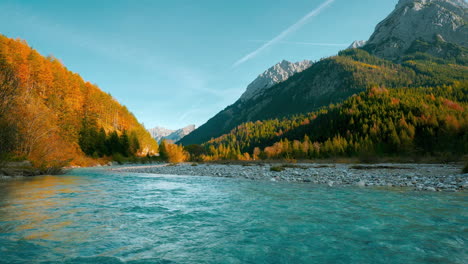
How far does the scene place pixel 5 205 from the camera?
941cm

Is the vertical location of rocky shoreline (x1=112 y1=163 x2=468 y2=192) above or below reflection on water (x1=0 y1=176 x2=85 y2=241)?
below

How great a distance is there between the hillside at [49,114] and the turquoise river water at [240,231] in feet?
49.3

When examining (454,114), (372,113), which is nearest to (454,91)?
(372,113)

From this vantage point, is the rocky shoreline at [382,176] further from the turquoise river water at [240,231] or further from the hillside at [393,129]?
the hillside at [393,129]

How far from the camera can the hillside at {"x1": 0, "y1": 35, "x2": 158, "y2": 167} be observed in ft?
67.1

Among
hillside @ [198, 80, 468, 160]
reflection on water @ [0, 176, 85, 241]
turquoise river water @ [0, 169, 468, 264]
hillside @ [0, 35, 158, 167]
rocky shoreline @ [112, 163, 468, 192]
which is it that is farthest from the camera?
hillside @ [198, 80, 468, 160]

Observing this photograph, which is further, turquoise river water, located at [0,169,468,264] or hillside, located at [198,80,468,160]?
hillside, located at [198,80,468,160]

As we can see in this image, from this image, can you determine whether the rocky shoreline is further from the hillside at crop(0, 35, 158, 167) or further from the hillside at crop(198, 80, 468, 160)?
the hillside at crop(198, 80, 468, 160)

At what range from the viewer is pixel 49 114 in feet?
84.6

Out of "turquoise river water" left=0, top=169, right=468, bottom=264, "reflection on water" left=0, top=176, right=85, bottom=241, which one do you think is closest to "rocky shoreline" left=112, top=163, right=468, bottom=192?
"turquoise river water" left=0, top=169, right=468, bottom=264

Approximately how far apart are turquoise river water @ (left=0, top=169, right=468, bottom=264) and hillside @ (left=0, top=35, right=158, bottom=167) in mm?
15014

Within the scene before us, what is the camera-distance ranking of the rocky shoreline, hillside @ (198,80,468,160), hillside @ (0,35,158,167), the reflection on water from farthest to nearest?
1. hillside @ (198,80,468,160)
2. hillside @ (0,35,158,167)
3. the rocky shoreline
4. the reflection on water

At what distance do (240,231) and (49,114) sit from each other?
29563mm

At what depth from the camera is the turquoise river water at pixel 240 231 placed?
4680 mm
